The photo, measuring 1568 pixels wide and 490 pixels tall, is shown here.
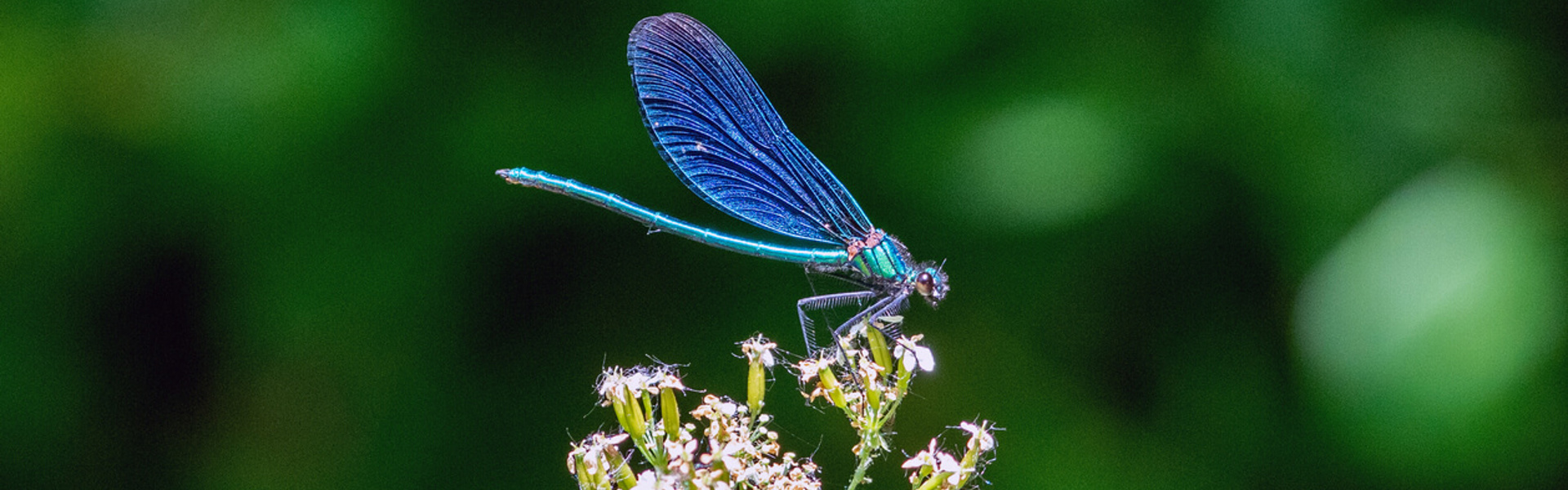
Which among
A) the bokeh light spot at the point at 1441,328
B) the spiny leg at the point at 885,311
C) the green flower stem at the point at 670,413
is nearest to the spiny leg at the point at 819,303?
the spiny leg at the point at 885,311

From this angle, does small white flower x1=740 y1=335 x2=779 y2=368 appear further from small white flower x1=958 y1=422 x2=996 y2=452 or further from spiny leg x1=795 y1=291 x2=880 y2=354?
small white flower x1=958 y1=422 x2=996 y2=452

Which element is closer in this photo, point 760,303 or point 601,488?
point 601,488

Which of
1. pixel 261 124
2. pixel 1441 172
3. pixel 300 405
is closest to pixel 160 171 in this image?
pixel 261 124

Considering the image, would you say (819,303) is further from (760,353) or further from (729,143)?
(729,143)

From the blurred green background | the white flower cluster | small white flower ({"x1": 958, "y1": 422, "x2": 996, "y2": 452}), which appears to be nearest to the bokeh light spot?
the blurred green background

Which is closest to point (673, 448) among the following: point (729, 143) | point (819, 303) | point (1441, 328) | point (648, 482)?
point (648, 482)

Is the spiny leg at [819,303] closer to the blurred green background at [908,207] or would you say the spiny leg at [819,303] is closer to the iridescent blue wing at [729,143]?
the iridescent blue wing at [729,143]

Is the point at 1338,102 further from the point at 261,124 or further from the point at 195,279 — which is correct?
the point at 195,279
